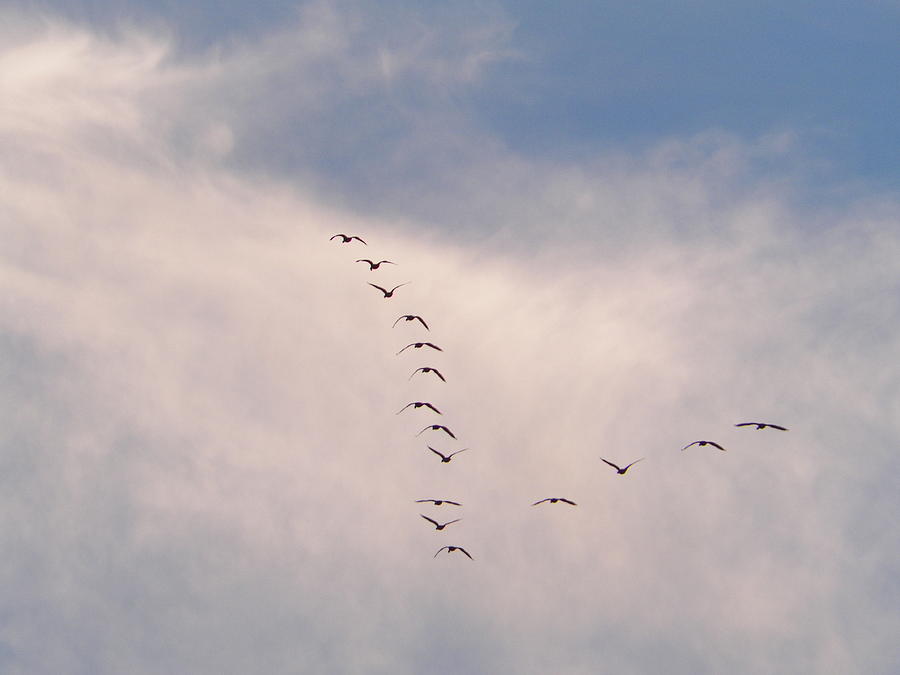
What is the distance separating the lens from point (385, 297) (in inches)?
5876

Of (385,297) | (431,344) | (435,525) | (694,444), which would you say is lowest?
(435,525)

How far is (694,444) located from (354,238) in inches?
2416

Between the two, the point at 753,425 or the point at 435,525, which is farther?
the point at 435,525

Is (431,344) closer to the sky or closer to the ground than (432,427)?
closer to the sky

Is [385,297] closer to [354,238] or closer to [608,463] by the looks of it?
[354,238]

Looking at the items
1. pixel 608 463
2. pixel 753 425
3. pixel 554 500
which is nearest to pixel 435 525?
pixel 554 500

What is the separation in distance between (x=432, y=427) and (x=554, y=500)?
75.7 ft

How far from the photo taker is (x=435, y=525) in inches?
5871

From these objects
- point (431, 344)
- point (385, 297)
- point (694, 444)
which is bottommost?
point (694, 444)

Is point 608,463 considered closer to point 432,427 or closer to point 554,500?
point 554,500

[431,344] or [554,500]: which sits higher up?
[431,344]

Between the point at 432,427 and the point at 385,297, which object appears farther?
the point at 385,297

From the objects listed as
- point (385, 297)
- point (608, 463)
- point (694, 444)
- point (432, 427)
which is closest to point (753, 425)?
point (694, 444)

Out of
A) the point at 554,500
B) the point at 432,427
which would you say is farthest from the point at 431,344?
the point at 554,500
